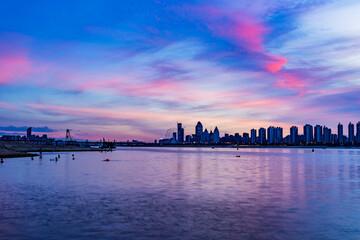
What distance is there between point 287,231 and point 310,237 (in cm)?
161

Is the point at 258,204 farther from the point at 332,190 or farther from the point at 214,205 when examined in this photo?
the point at 332,190

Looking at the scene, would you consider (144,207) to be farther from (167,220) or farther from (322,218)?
(322,218)

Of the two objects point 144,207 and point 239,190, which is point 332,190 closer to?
point 239,190

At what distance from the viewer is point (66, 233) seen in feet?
67.9

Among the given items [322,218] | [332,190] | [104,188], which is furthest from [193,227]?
[332,190]

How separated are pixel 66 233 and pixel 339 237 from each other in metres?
16.5

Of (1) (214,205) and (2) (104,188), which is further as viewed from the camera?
(2) (104,188)

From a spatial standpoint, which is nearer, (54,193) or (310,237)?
(310,237)

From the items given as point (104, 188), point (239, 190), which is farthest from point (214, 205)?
point (104, 188)

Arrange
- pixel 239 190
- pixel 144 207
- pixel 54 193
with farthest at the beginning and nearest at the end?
pixel 239 190 < pixel 54 193 < pixel 144 207

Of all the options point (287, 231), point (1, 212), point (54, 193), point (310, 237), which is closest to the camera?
point (310, 237)

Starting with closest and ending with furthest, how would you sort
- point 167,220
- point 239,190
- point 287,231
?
point 287,231 < point 167,220 < point 239,190

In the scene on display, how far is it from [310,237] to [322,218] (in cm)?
630

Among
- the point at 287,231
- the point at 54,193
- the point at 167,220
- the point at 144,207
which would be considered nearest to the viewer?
the point at 287,231
